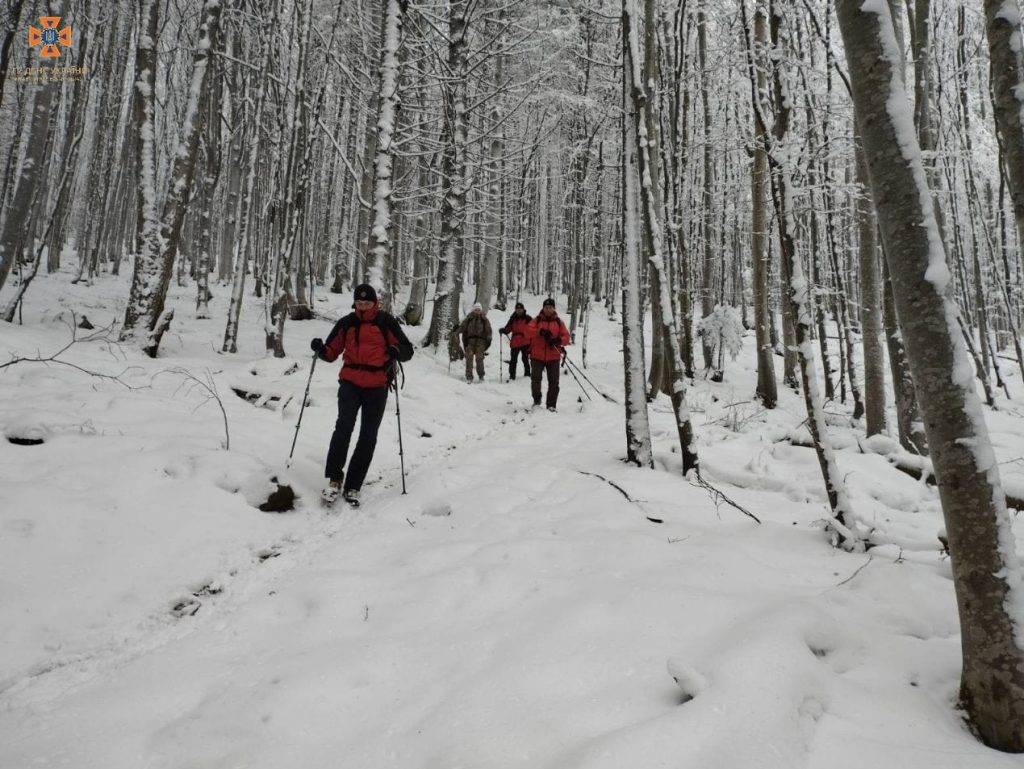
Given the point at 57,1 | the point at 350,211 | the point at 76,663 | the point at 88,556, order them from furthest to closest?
the point at 350,211 → the point at 57,1 → the point at 88,556 → the point at 76,663

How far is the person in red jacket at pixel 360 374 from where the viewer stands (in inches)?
197

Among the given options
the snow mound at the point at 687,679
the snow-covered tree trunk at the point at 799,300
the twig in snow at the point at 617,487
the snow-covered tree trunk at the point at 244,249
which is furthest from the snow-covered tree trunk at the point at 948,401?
the snow-covered tree trunk at the point at 244,249

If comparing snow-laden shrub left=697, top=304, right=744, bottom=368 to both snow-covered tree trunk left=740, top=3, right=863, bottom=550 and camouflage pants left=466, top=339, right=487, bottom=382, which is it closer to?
camouflage pants left=466, top=339, right=487, bottom=382

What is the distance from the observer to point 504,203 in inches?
942

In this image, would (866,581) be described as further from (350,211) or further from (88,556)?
(350,211)

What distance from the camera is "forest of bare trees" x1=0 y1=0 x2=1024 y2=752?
1727 millimetres

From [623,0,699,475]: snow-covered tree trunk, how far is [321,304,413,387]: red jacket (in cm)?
266

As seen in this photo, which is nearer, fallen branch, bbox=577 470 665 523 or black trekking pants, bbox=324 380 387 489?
fallen branch, bbox=577 470 665 523

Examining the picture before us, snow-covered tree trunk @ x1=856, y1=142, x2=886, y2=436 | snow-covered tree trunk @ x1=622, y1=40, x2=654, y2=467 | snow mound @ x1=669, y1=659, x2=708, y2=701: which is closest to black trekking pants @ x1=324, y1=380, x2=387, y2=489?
snow-covered tree trunk @ x1=622, y1=40, x2=654, y2=467

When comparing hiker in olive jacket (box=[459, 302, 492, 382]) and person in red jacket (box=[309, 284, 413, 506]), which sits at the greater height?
hiker in olive jacket (box=[459, 302, 492, 382])

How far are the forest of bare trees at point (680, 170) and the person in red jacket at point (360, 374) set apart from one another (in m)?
2.56

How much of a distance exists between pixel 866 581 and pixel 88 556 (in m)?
4.44

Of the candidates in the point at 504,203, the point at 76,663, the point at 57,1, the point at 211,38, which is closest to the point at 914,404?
the point at 76,663

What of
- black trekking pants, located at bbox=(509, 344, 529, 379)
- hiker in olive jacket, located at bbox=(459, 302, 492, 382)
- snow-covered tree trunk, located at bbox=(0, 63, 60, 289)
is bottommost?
black trekking pants, located at bbox=(509, 344, 529, 379)
